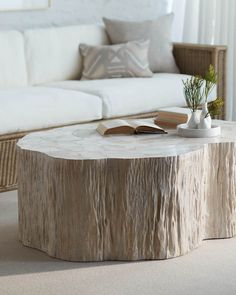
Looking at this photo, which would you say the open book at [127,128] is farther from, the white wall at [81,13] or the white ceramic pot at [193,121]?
the white wall at [81,13]

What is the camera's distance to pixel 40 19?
18.3ft

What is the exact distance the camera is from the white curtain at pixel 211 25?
6051mm

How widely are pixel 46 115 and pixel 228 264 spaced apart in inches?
63.8

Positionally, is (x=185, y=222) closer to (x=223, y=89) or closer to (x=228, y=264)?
(x=228, y=264)

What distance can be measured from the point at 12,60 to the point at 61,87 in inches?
13.3

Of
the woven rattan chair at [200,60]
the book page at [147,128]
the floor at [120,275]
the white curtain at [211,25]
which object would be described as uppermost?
the white curtain at [211,25]

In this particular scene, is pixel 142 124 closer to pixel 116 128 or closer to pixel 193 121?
pixel 116 128

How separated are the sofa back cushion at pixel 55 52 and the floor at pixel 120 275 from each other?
1.91m

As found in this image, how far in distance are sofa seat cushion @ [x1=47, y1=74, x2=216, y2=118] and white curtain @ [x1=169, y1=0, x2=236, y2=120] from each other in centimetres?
81

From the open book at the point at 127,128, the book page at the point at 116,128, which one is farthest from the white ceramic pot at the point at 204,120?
the book page at the point at 116,128

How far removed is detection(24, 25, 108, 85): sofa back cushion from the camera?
522 cm

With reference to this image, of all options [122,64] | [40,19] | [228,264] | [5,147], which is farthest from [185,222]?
[40,19]

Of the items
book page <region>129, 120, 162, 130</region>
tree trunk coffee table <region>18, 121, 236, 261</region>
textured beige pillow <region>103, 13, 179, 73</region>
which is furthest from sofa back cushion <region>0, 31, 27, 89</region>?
tree trunk coffee table <region>18, 121, 236, 261</region>

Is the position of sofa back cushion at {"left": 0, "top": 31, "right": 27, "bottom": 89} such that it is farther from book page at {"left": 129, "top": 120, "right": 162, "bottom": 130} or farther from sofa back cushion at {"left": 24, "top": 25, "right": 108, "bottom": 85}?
book page at {"left": 129, "top": 120, "right": 162, "bottom": 130}
